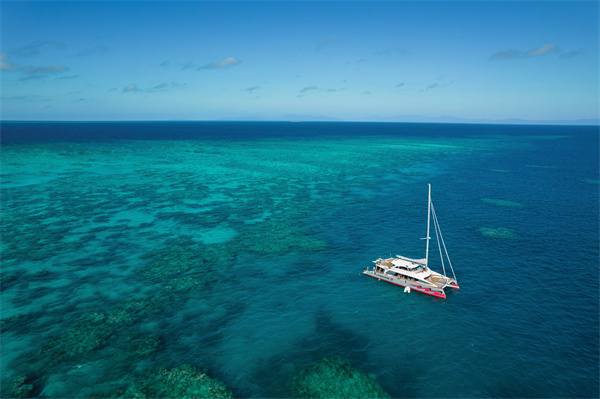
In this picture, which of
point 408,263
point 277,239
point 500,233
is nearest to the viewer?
point 408,263

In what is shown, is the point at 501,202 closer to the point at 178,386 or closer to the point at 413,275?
the point at 413,275

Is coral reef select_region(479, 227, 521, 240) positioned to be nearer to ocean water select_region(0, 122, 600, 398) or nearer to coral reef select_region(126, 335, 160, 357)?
ocean water select_region(0, 122, 600, 398)

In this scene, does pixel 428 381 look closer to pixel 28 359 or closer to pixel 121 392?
pixel 121 392

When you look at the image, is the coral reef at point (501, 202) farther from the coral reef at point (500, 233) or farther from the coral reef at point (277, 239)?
the coral reef at point (277, 239)

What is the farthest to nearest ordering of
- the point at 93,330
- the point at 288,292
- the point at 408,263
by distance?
the point at 408,263, the point at 288,292, the point at 93,330

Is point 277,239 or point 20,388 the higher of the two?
point 277,239

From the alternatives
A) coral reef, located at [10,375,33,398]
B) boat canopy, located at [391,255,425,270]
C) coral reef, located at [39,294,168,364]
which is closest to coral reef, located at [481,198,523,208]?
boat canopy, located at [391,255,425,270]

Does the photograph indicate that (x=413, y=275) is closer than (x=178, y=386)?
No

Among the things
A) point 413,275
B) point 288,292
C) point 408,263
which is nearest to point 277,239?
point 288,292
